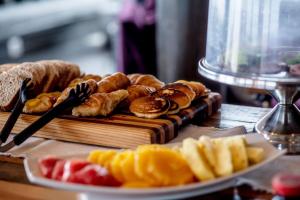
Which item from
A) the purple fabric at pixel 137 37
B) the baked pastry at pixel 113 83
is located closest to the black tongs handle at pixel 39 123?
the baked pastry at pixel 113 83

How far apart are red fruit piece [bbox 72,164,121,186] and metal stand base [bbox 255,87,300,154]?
36 cm

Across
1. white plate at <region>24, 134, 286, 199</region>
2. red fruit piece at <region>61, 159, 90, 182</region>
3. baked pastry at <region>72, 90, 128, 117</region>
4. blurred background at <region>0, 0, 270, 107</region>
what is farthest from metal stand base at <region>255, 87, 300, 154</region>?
blurred background at <region>0, 0, 270, 107</region>

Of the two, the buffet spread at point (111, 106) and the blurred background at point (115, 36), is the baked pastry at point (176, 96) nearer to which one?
the buffet spread at point (111, 106)

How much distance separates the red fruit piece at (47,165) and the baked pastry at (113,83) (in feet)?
1.11

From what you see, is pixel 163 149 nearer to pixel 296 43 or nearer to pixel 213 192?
pixel 213 192

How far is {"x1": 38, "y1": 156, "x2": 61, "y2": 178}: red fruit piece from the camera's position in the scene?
2.61 ft

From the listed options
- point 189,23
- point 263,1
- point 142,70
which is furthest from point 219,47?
point 142,70

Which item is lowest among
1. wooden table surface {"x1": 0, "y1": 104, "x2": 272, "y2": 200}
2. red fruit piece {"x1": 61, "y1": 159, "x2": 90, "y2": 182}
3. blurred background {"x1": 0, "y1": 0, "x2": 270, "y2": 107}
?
blurred background {"x1": 0, "y1": 0, "x2": 270, "y2": 107}

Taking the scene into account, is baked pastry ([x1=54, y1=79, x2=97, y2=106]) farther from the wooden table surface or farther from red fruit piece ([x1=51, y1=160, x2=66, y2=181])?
red fruit piece ([x1=51, y1=160, x2=66, y2=181])

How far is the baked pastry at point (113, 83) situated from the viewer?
1150 mm

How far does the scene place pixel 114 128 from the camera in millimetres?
1025

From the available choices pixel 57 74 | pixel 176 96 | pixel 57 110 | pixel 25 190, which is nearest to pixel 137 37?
pixel 57 74

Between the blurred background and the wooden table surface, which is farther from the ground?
the wooden table surface

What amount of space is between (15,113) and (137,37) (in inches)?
70.9
